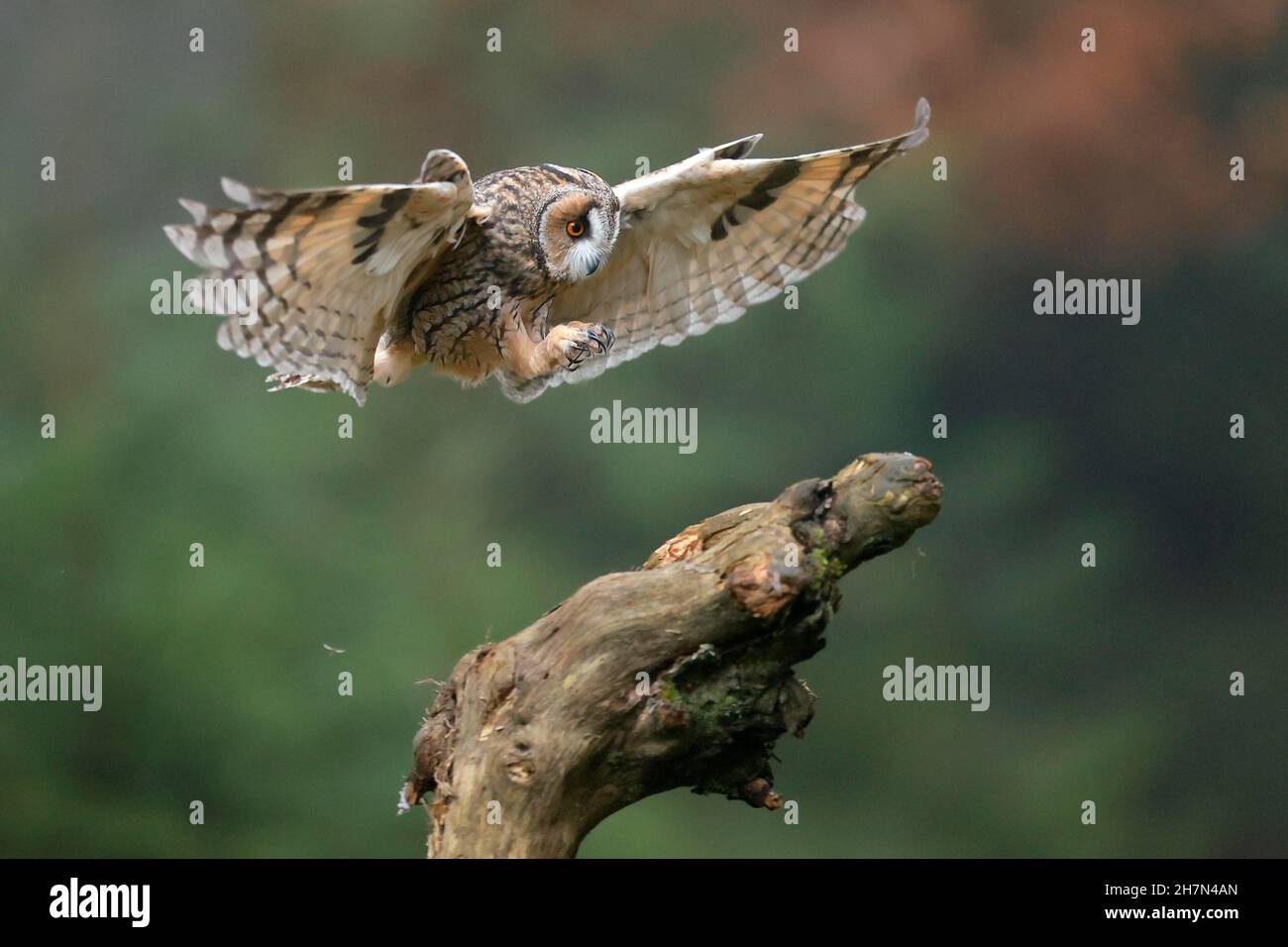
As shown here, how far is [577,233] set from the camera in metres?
2.86

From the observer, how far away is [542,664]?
7.57ft

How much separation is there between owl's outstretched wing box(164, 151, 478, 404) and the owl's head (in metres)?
0.21

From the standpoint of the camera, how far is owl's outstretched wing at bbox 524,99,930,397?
118 inches

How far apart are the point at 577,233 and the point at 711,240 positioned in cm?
46

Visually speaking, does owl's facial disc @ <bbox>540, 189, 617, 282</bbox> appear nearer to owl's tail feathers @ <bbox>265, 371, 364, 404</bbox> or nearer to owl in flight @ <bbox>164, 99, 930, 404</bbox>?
owl in flight @ <bbox>164, 99, 930, 404</bbox>

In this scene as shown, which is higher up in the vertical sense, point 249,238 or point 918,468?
point 249,238

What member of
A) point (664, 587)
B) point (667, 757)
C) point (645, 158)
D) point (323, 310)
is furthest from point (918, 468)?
point (645, 158)

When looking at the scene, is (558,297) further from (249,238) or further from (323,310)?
(249,238)

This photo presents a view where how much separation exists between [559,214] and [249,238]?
79 cm

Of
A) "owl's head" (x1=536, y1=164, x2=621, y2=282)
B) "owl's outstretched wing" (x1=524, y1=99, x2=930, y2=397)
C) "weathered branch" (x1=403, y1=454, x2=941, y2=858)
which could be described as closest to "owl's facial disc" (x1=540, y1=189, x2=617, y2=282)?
"owl's head" (x1=536, y1=164, x2=621, y2=282)

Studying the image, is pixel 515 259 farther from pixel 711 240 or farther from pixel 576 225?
pixel 711 240

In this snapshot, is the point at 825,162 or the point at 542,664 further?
the point at 825,162

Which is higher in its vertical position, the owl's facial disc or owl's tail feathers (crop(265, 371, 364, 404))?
the owl's facial disc

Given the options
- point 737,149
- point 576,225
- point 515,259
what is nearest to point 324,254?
point 515,259
